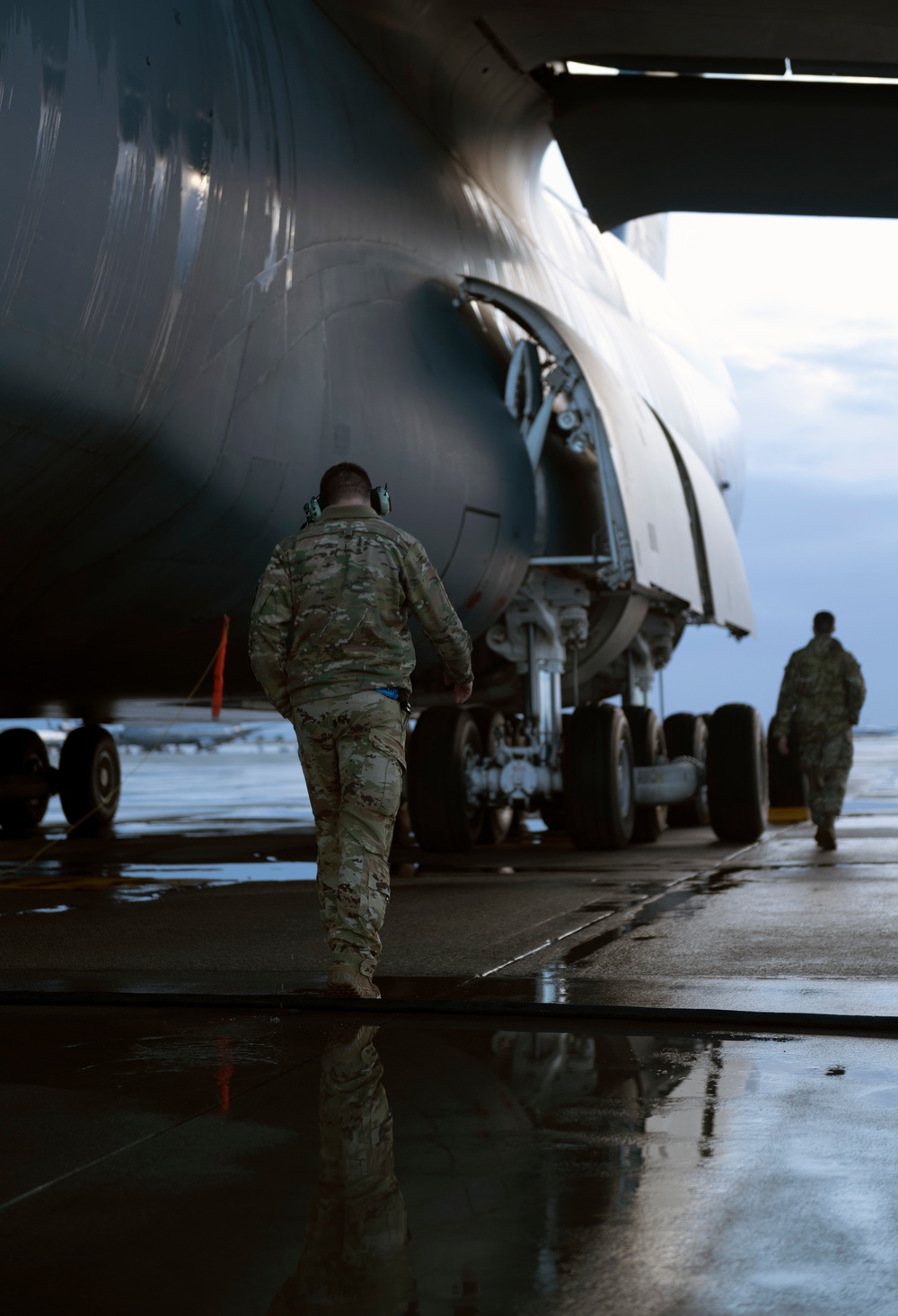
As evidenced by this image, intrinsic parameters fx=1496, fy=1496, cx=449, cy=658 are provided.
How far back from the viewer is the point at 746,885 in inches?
302

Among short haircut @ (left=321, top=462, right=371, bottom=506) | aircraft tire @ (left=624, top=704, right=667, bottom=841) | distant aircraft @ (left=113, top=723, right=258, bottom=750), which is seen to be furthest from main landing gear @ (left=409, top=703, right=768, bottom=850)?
distant aircraft @ (left=113, top=723, right=258, bottom=750)

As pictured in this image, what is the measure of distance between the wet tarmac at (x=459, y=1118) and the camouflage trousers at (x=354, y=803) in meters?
0.22

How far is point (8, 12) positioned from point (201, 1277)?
406cm

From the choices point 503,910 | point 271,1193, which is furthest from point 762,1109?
point 503,910

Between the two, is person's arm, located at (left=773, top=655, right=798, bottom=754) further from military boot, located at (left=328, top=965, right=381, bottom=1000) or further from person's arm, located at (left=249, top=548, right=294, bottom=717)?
military boot, located at (left=328, top=965, right=381, bottom=1000)

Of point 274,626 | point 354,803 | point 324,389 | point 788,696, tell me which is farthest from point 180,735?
point 354,803

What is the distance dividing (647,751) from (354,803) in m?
7.65

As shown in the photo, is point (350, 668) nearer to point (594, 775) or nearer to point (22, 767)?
point (594, 775)

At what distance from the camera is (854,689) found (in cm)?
1060

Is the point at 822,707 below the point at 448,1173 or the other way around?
A: the other way around

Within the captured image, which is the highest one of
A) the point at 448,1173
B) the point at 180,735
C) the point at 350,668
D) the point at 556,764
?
the point at 180,735

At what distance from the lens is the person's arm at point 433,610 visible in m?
4.62

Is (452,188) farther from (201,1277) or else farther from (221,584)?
(201,1277)

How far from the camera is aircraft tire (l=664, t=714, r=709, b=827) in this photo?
13742mm
